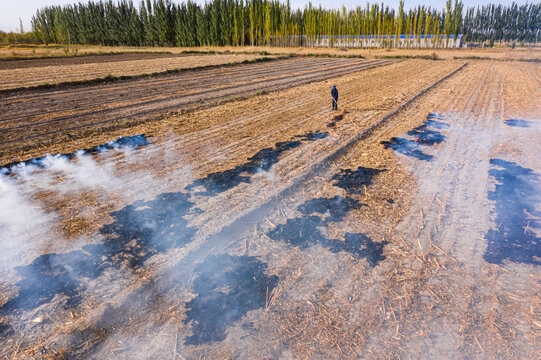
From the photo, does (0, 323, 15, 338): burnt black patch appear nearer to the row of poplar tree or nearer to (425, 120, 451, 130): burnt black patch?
(425, 120, 451, 130): burnt black patch

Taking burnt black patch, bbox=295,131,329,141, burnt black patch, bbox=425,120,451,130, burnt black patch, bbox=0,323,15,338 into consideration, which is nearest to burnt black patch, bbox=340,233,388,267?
burnt black patch, bbox=0,323,15,338

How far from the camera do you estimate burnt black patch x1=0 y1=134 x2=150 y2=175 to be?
Result: 21.5 ft

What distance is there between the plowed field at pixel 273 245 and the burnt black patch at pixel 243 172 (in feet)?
0.14

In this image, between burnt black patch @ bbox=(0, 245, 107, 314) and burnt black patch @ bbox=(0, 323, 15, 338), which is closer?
burnt black patch @ bbox=(0, 323, 15, 338)

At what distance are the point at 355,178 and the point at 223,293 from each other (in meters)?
3.71

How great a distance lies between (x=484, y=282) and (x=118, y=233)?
4615mm

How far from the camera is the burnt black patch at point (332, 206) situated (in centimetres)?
472

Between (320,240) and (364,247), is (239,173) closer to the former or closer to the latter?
(320,240)

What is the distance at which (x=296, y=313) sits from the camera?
3023 millimetres

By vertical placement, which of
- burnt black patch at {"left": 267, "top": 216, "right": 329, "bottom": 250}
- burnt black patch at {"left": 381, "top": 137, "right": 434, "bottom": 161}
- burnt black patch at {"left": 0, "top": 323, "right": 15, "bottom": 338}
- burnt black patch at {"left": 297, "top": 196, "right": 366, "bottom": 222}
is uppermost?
burnt black patch at {"left": 381, "top": 137, "right": 434, "bottom": 161}

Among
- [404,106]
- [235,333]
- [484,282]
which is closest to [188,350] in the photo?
[235,333]

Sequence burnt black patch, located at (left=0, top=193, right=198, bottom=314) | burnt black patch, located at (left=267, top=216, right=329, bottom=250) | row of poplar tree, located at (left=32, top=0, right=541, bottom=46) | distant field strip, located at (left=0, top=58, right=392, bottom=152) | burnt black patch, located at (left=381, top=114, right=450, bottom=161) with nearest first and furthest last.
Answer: burnt black patch, located at (left=0, top=193, right=198, bottom=314), burnt black patch, located at (left=267, top=216, right=329, bottom=250), burnt black patch, located at (left=381, top=114, right=450, bottom=161), distant field strip, located at (left=0, top=58, right=392, bottom=152), row of poplar tree, located at (left=32, top=0, right=541, bottom=46)

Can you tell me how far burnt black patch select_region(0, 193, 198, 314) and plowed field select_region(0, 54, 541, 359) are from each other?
0.02 metres

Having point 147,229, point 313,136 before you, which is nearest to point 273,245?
point 147,229
